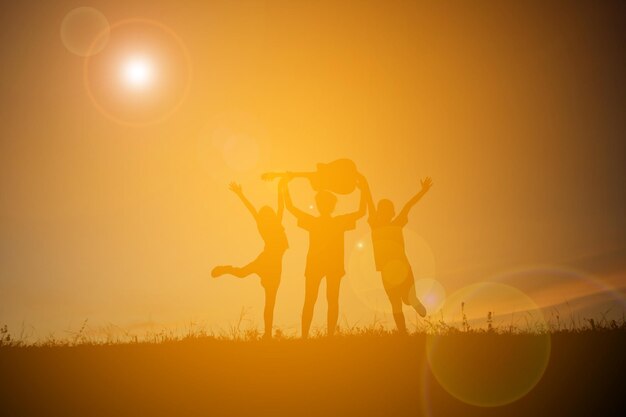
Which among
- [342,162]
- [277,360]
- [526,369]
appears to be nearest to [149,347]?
[277,360]

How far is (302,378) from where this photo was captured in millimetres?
7969

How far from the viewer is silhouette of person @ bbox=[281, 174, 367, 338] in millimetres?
11789

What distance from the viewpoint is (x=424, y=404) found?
6734 mm

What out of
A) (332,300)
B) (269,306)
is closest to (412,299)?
(332,300)

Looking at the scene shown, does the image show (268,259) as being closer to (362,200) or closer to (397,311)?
(362,200)

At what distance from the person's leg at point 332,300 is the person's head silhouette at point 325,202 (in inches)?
63.0

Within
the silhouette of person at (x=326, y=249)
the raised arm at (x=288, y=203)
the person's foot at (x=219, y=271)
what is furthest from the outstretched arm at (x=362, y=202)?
the person's foot at (x=219, y=271)

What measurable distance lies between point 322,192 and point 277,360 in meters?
4.54

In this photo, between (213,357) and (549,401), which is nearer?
(549,401)

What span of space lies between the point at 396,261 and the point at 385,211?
1.17m

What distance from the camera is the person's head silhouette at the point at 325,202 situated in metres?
12.1

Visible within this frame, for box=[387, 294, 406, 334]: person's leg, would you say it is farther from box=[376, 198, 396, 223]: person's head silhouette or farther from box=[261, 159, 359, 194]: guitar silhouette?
box=[261, 159, 359, 194]: guitar silhouette

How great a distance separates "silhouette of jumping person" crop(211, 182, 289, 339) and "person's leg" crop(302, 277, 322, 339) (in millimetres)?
828

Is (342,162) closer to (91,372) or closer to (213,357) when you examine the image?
(213,357)
